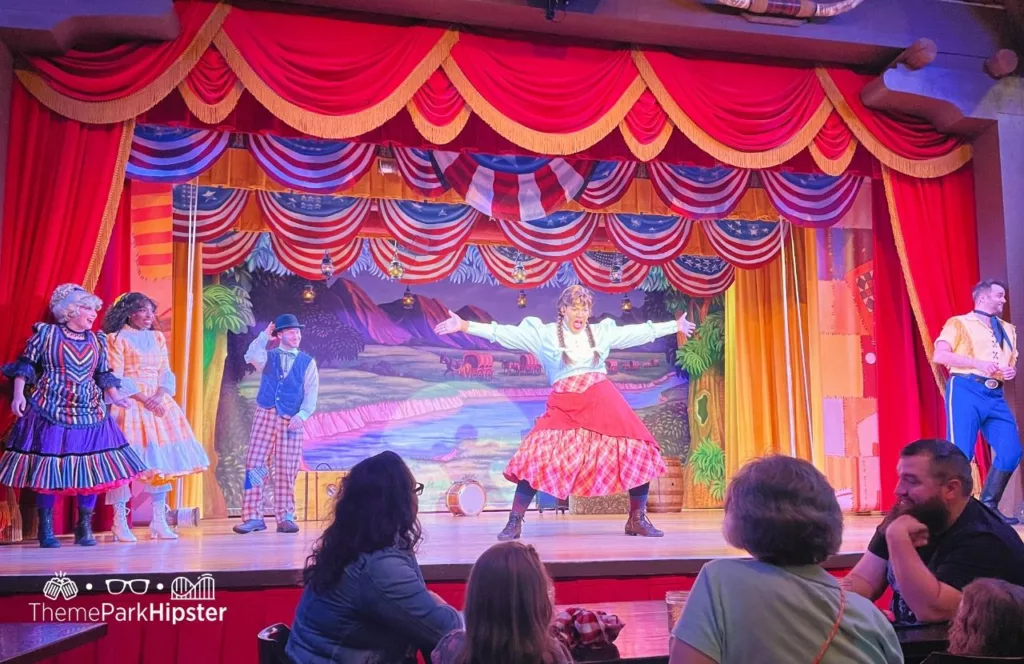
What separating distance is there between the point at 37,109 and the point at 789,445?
6.94m

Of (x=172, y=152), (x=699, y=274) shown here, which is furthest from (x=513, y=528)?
(x=699, y=274)

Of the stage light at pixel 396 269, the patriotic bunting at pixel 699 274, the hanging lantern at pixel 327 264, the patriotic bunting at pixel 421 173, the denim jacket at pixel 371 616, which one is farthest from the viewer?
the patriotic bunting at pixel 699 274

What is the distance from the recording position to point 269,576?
401cm

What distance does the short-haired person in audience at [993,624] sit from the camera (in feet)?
6.10

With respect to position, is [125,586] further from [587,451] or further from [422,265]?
[422,265]

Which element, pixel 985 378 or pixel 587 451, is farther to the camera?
pixel 985 378

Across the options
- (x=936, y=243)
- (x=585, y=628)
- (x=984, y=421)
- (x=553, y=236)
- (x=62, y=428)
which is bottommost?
(x=585, y=628)

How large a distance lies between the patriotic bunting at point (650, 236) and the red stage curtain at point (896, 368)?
1.58 metres

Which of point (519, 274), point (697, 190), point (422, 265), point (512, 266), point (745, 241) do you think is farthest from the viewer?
point (512, 266)

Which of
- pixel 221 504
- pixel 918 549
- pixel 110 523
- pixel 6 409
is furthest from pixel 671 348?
pixel 918 549

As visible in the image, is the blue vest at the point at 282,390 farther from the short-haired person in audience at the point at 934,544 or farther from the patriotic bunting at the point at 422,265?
the short-haired person in audience at the point at 934,544

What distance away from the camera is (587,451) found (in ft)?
18.8

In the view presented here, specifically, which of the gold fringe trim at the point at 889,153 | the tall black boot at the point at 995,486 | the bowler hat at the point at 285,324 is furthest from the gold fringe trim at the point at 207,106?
the tall black boot at the point at 995,486

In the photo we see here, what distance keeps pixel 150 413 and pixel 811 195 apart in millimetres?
4692
